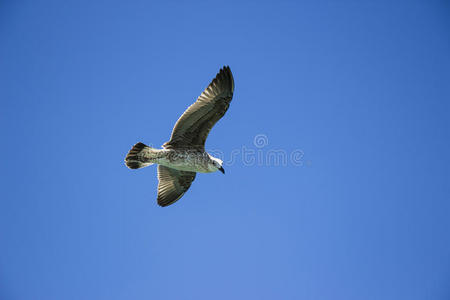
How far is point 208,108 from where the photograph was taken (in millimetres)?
8500

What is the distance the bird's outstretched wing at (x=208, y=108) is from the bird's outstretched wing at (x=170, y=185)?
1701mm

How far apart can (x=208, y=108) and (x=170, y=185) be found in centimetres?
288

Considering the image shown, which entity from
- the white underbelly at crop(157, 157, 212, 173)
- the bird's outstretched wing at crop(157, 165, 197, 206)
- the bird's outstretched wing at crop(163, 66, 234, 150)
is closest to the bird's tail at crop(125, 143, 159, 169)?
the white underbelly at crop(157, 157, 212, 173)

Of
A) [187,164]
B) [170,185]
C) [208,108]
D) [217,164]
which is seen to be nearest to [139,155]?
[187,164]

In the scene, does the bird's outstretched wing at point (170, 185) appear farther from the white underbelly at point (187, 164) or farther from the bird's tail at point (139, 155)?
the bird's tail at point (139, 155)

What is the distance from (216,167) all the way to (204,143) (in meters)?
0.67

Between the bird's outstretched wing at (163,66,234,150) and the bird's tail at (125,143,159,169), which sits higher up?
the bird's outstretched wing at (163,66,234,150)

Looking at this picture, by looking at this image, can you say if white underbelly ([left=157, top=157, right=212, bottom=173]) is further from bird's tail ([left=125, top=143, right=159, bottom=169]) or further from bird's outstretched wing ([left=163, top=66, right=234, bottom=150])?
bird's outstretched wing ([left=163, top=66, right=234, bottom=150])

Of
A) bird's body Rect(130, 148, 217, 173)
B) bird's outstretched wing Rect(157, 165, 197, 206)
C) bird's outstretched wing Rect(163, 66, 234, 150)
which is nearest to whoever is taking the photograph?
bird's outstretched wing Rect(163, 66, 234, 150)

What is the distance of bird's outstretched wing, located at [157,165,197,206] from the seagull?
53 centimetres

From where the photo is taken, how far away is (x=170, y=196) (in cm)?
1020

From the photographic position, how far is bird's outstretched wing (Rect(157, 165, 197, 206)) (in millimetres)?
10148

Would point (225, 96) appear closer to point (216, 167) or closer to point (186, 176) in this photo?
point (216, 167)

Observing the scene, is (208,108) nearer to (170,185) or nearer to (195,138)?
(195,138)
